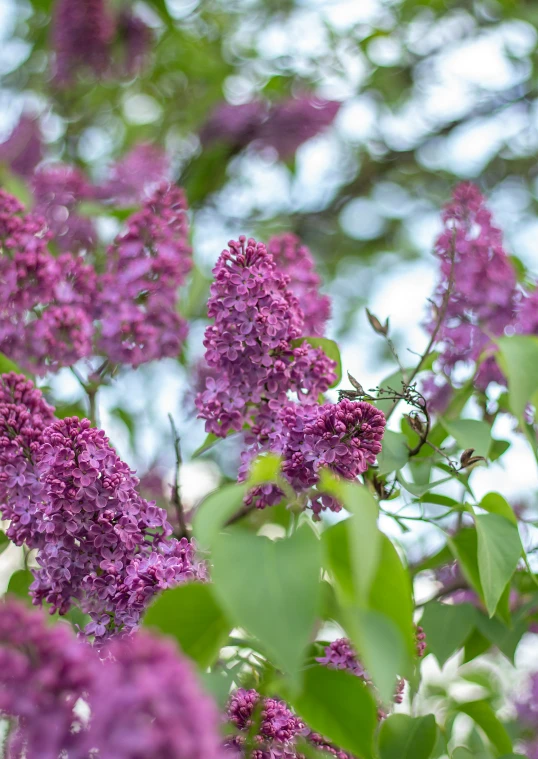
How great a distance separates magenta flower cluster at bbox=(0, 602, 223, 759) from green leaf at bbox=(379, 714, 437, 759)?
1.46 ft

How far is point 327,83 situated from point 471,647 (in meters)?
2.39

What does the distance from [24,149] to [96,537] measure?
2.13 m

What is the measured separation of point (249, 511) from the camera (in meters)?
1.16

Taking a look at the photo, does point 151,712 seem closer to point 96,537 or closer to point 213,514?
point 213,514

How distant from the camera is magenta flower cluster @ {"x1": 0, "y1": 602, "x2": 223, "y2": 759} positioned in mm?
463

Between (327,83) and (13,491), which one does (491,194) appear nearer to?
(327,83)

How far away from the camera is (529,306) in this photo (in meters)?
1.28

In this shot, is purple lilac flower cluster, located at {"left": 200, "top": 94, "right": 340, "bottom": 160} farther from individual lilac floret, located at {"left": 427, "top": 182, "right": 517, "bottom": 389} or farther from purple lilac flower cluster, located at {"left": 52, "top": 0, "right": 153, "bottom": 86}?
individual lilac floret, located at {"left": 427, "top": 182, "right": 517, "bottom": 389}

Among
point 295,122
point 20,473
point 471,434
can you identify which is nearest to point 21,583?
point 20,473

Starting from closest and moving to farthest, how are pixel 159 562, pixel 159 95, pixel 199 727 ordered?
pixel 199 727, pixel 159 562, pixel 159 95

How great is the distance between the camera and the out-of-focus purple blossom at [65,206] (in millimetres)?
1803

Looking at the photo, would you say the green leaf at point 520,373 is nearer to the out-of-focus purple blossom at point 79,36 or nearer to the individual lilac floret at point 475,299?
the individual lilac floret at point 475,299

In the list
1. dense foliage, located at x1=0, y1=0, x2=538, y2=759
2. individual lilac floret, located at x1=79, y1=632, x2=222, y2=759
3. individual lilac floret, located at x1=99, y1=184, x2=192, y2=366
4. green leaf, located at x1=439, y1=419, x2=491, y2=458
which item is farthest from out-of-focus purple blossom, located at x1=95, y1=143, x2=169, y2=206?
individual lilac floret, located at x1=79, y1=632, x2=222, y2=759

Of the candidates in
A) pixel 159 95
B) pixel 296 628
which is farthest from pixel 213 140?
pixel 296 628
